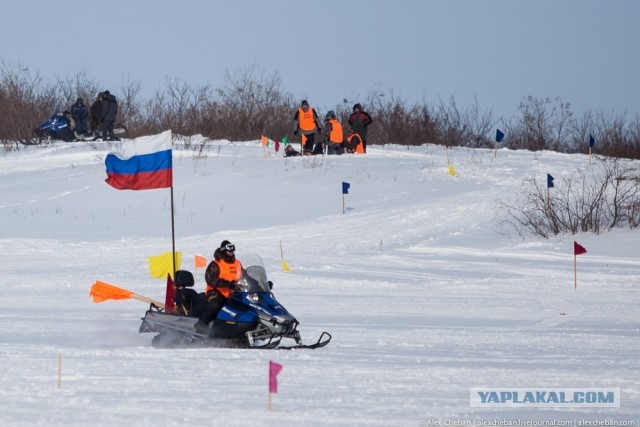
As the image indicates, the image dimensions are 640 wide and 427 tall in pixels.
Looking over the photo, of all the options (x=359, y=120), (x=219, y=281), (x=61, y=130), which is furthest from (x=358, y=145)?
(x=219, y=281)

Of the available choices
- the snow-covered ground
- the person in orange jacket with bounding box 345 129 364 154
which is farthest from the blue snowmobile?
the person in orange jacket with bounding box 345 129 364 154

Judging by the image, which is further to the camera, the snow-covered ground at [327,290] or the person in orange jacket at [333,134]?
the person in orange jacket at [333,134]

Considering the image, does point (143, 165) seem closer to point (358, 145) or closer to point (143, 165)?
point (143, 165)

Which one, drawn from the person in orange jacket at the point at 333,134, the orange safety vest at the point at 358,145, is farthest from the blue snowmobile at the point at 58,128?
the orange safety vest at the point at 358,145

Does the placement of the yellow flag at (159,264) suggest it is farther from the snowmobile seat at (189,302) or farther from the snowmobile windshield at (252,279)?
the snowmobile windshield at (252,279)

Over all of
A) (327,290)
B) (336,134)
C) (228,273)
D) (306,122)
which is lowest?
(327,290)

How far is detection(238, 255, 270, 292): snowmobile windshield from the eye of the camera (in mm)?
12367

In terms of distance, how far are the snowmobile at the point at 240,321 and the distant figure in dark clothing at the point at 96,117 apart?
22596 mm

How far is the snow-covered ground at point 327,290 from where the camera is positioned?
8.60 meters

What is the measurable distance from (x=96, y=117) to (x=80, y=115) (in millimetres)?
1043

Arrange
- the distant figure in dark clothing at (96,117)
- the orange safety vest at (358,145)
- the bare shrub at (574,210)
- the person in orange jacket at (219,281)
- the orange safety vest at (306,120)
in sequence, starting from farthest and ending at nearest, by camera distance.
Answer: the distant figure in dark clothing at (96,117) < the orange safety vest at (358,145) < the orange safety vest at (306,120) < the bare shrub at (574,210) < the person in orange jacket at (219,281)

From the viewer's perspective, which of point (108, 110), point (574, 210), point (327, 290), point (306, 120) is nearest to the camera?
point (327, 290)

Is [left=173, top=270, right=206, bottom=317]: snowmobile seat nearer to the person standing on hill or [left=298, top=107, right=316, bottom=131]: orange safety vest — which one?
the person standing on hill

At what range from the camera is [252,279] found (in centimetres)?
1239
